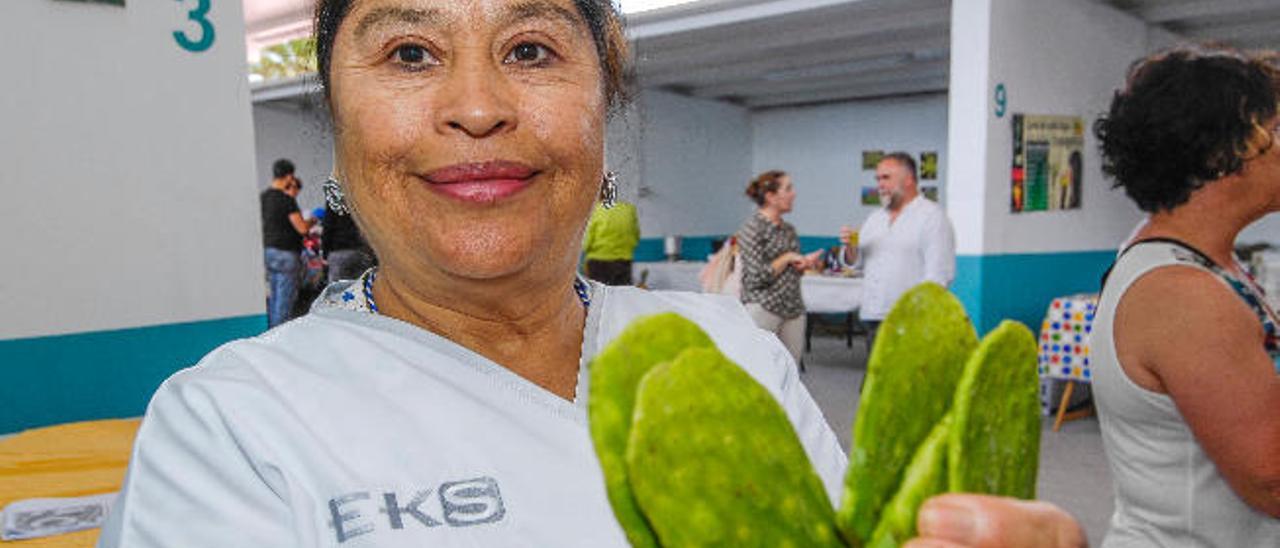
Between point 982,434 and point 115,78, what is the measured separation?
2.79 m

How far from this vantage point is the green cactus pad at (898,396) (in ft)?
1.32

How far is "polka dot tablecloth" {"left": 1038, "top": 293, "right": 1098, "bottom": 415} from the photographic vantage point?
16.7 feet

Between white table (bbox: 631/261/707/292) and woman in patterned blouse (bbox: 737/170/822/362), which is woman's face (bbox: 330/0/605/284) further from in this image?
white table (bbox: 631/261/707/292)

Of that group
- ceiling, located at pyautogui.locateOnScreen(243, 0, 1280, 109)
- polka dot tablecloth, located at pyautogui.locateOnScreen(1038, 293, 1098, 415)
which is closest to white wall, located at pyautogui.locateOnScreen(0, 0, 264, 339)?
ceiling, located at pyautogui.locateOnScreen(243, 0, 1280, 109)

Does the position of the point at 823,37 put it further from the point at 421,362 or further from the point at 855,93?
the point at 421,362

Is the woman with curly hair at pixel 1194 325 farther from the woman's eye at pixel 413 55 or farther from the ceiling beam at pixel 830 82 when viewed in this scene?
the ceiling beam at pixel 830 82

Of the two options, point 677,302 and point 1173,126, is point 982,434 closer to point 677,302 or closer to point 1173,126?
point 677,302

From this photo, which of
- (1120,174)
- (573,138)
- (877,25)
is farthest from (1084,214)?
(573,138)

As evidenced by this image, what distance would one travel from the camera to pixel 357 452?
0.74 meters

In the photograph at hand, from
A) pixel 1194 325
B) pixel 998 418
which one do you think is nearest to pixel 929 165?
pixel 1194 325

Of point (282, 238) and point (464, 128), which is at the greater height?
point (464, 128)

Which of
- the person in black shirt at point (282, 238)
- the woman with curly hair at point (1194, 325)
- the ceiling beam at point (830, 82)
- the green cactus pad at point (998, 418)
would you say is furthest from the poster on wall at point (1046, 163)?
the green cactus pad at point (998, 418)

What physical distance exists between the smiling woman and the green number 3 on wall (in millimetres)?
2132

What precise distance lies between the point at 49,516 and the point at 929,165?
10214mm
